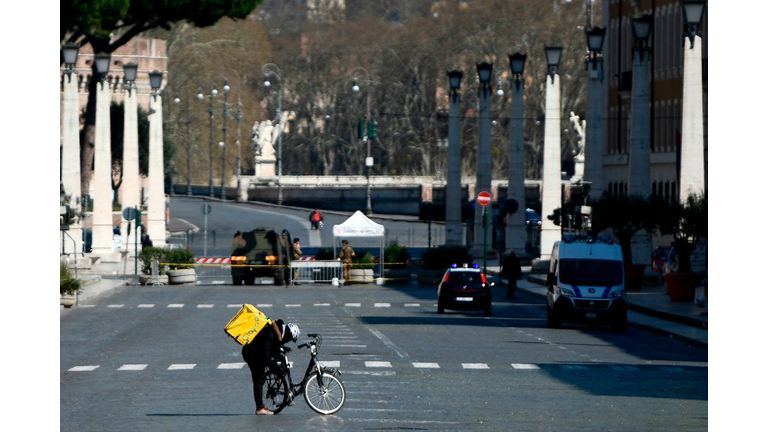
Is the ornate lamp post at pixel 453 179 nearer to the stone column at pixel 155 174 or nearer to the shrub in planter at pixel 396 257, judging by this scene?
the shrub in planter at pixel 396 257

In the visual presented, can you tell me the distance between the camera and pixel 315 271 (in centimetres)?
6134

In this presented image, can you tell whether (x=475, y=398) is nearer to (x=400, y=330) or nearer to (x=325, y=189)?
(x=400, y=330)

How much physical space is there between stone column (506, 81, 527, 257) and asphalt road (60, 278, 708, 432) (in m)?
19.5

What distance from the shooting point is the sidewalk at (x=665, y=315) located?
35.0 metres

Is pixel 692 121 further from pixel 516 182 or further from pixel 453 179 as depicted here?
pixel 453 179

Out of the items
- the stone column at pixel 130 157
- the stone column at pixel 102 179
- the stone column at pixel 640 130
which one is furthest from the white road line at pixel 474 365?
the stone column at pixel 130 157

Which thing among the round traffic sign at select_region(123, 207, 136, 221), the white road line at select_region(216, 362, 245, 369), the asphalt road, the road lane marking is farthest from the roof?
the road lane marking

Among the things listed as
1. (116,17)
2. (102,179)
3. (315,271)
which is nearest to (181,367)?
(315,271)

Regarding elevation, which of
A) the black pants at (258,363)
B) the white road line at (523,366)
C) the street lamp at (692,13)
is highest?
the street lamp at (692,13)

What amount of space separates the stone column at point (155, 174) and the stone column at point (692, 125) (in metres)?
30.4

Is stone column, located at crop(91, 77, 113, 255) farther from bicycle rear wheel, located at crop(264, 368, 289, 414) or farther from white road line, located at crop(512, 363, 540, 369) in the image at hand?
bicycle rear wheel, located at crop(264, 368, 289, 414)

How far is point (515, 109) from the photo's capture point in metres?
65.4

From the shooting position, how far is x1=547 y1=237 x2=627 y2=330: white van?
3725 centimetres

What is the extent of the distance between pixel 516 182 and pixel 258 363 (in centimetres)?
4615
